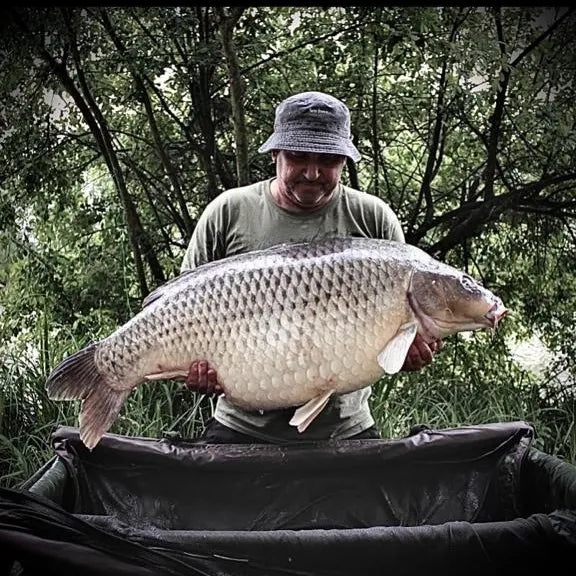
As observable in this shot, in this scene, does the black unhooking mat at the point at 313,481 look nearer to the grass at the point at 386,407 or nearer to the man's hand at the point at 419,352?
the man's hand at the point at 419,352

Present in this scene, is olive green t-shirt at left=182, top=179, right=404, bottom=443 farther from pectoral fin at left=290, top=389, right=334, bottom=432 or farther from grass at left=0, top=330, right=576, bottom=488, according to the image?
grass at left=0, top=330, right=576, bottom=488

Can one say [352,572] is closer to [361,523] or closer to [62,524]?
[62,524]

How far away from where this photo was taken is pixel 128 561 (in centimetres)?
80

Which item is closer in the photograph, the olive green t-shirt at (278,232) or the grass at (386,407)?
the olive green t-shirt at (278,232)

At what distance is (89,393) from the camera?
1115mm

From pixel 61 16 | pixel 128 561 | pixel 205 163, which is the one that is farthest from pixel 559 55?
pixel 128 561

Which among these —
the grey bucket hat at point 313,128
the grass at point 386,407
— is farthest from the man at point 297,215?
the grass at point 386,407

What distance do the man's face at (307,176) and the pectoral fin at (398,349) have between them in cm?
26

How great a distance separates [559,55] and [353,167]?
59 cm

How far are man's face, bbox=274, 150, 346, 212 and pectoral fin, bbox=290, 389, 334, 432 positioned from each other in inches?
11.7

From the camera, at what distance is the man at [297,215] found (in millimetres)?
1186

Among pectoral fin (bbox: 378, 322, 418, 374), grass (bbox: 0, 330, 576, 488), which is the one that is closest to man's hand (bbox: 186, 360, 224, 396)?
pectoral fin (bbox: 378, 322, 418, 374)

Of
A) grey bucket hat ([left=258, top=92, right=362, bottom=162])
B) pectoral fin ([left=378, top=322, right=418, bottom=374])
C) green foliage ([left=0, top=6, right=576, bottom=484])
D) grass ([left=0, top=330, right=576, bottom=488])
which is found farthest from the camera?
green foliage ([left=0, top=6, right=576, bottom=484])

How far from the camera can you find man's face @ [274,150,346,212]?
1184 millimetres
